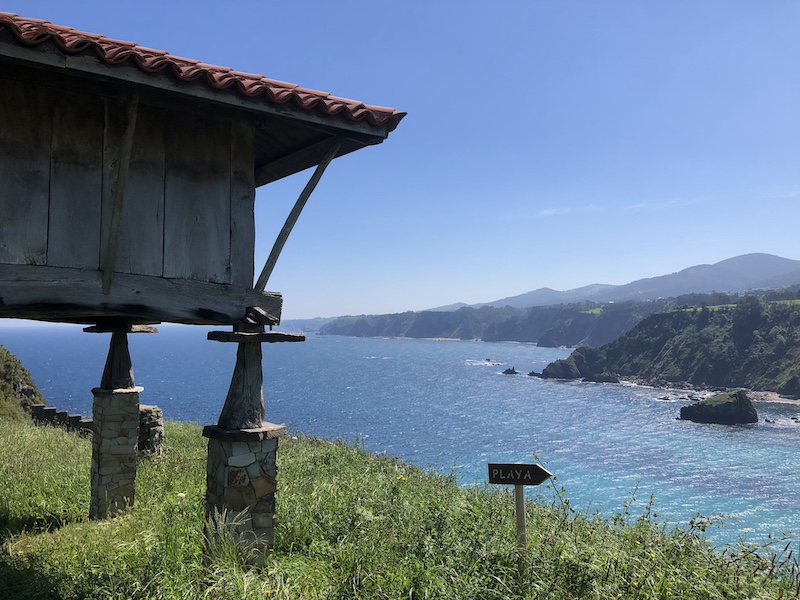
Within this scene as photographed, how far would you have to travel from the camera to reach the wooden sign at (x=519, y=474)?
20.9 ft

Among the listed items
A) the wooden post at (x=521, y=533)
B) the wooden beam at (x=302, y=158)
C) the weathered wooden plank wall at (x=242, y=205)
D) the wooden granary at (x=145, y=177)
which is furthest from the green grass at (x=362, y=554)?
the wooden beam at (x=302, y=158)

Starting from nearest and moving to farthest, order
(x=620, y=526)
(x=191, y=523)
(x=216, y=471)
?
(x=216, y=471) < (x=191, y=523) < (x=620, y=526)

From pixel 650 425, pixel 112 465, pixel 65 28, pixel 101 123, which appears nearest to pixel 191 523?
pixel 112 465

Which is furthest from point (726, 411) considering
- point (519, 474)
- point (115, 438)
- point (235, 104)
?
point (235, 104)

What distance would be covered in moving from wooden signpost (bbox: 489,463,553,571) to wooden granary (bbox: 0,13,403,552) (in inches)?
112

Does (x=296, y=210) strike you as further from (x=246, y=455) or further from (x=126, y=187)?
(x=246, y=455)

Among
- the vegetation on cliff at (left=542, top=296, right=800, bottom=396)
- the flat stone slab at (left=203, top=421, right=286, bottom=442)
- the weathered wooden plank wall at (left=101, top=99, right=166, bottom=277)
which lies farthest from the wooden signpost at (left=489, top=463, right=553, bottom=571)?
the vegetation on cliff at (left=542, top=296, right=800, bottom=396)

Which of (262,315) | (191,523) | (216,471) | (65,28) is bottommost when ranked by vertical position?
(191,523)

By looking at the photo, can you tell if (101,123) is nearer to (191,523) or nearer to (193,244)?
(193,244)

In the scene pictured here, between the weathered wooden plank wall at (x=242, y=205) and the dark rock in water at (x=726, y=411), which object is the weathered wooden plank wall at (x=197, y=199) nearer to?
the weathered wooden plank wall at (x=242, y=205)

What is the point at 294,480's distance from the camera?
10.4 m

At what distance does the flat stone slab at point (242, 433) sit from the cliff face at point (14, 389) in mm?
19835

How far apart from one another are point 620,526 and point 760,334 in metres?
110

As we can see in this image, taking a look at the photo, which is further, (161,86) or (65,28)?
(65,28)
